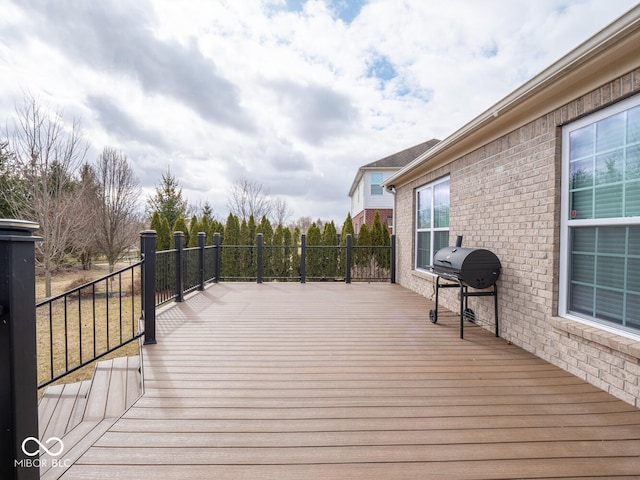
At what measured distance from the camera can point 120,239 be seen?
10.4m

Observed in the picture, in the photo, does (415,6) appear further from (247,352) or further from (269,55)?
(247,352)

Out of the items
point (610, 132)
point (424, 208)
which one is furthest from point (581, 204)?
point (424, 208)

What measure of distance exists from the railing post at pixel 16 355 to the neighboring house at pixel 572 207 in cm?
344

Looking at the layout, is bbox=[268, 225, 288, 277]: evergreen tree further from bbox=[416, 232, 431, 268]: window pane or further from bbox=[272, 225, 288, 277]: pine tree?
bbox=[416, 232, 431, 268]: window pane

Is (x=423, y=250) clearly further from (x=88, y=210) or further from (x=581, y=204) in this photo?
(x=88, y=210)

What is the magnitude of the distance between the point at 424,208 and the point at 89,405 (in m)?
5.88

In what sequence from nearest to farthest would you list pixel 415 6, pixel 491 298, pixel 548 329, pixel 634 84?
pixel 634 84 < pixel 548 329 < pixel 491 298 < pixel 415 6

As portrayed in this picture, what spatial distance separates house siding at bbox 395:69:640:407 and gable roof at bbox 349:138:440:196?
1286 centimetres

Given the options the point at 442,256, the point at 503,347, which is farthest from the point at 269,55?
the point at 503,347

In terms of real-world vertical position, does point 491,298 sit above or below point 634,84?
below

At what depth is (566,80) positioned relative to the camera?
255cm

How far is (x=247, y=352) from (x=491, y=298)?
10.00 ft

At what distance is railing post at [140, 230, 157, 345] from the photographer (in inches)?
130

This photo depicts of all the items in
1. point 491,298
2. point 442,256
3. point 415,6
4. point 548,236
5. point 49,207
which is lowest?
point 491,298
